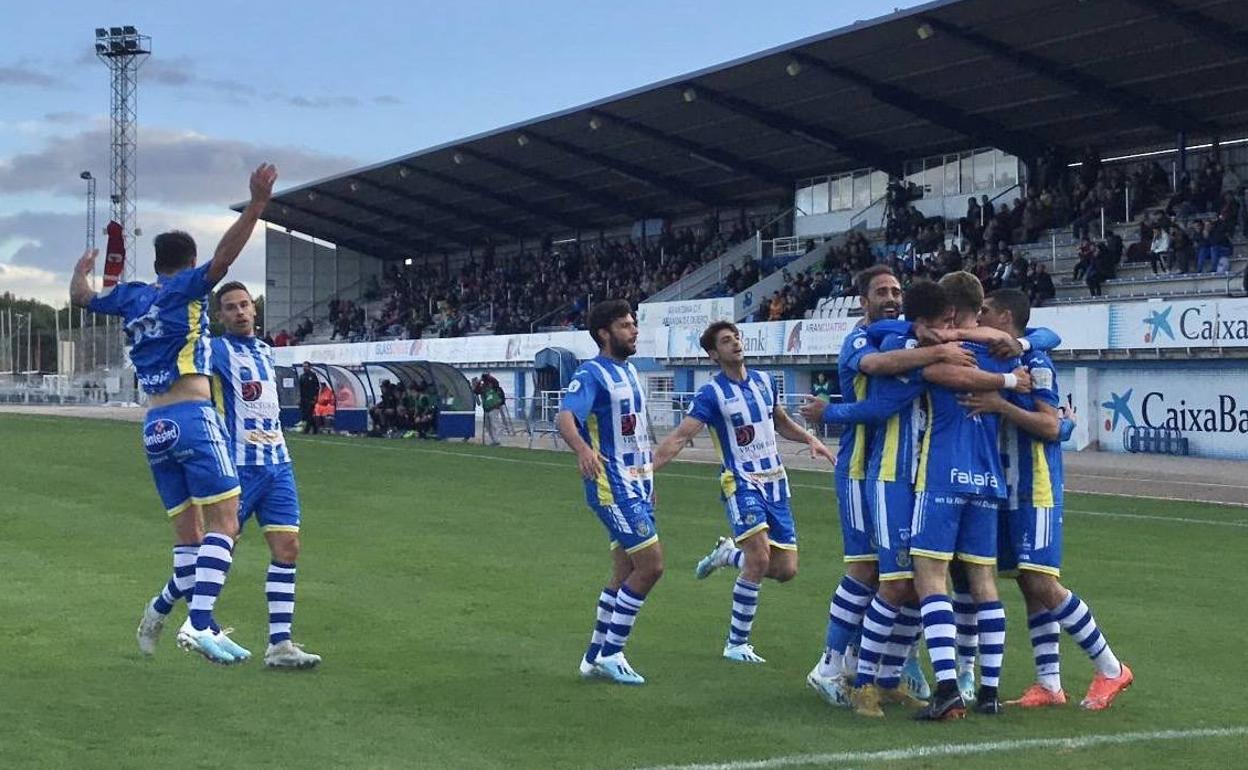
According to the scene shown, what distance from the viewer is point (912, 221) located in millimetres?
45344

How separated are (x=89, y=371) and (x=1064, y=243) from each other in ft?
219

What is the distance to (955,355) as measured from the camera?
7.51 meters

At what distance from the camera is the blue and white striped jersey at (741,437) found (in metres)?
9.46

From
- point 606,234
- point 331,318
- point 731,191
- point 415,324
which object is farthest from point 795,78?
point 331,318

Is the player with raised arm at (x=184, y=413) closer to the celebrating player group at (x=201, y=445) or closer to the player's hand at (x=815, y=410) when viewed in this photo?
the celebrating player group at (x=201, y=445)

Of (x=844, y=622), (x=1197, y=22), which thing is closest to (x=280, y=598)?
(x=844, y=622)

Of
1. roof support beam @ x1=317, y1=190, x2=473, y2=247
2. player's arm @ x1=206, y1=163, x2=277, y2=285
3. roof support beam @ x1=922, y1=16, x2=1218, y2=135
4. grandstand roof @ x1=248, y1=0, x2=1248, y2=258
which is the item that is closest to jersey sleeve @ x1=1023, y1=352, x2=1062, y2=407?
player's arm @ x1=206, y1=163, x2=277, y2=285

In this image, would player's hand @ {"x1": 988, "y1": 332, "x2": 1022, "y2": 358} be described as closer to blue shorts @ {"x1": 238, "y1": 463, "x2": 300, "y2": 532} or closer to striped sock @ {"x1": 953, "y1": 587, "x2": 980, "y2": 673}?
striped sock @ {"x1": 953, "y1": 587, "x2": 980, "y2": 673}

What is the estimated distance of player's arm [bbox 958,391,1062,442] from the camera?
7.54 meters

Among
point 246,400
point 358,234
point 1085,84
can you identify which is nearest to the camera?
point 246,400

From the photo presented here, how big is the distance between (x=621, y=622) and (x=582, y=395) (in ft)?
4.17

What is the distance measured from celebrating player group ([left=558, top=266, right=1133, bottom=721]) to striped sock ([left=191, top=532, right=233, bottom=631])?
2.02 metres

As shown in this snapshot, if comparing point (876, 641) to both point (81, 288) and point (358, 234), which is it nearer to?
point (81, 288)

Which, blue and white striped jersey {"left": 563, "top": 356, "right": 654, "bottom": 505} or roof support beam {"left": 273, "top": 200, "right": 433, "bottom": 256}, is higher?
roof support beam {"left": 273, "top": 200, "right": 433, "bottom": 256}
